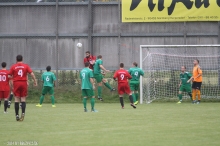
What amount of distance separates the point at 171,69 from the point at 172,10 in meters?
2.97

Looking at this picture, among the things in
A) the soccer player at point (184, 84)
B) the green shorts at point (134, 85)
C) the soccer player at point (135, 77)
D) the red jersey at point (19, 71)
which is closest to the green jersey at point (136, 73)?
the soccer player at point (135, 77)

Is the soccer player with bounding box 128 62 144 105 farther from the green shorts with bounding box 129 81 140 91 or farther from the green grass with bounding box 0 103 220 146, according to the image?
the green grass with bounding box 0 103 220 146

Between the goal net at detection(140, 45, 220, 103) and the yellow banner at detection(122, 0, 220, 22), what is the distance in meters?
1.48

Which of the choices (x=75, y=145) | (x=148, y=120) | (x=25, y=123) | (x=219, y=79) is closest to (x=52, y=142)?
(x=75, y=145)

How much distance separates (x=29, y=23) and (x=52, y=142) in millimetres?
18163

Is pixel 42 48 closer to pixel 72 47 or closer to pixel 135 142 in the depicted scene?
pixel 72 47

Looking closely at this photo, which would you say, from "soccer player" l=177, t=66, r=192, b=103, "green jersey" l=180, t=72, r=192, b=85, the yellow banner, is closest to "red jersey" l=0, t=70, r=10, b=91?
"soccer player" l=177, t=66, r=192, b=103

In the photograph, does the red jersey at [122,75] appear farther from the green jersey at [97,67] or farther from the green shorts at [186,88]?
the green shorts at [186,88]

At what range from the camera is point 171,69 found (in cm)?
2648

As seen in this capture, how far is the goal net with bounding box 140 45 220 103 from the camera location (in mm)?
26094

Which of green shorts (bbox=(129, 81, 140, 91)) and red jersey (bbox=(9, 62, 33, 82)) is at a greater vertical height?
red jersey (bbox=(9, 62, 33, 82))

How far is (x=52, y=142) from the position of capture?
407 inches

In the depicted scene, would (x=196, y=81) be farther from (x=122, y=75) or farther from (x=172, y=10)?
(x=122, y=75)

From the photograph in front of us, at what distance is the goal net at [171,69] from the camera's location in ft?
85.6
